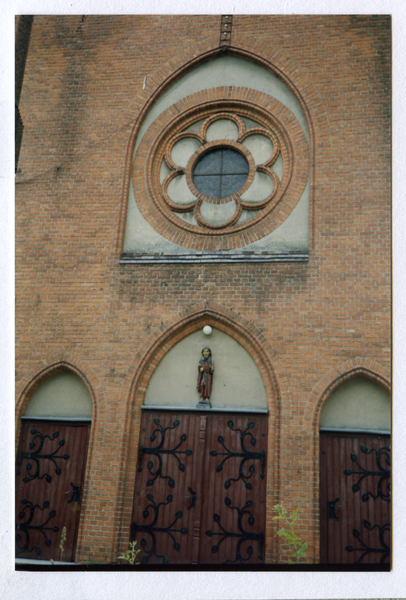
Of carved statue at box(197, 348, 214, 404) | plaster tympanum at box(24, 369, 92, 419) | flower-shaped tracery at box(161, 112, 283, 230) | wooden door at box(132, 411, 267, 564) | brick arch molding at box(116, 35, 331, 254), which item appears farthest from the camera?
flower-shaped tracery at box(161, 112, 283, 230)

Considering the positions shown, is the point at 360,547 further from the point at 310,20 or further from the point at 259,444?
the point at 310,20

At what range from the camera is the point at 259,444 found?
7234mm

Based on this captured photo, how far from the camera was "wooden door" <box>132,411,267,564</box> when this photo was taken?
6.95 metres

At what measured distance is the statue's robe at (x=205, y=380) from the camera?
24.5 feet

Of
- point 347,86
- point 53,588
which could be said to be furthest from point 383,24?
point 53,588

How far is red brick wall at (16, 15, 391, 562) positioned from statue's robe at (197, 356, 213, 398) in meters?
0.55

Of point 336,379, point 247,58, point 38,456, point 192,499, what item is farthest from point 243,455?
point 247,58

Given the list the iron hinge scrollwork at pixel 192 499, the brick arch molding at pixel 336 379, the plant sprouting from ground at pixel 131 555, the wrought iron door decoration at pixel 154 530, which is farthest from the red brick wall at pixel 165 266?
the iron hinge scrollwork at pixel 192 499

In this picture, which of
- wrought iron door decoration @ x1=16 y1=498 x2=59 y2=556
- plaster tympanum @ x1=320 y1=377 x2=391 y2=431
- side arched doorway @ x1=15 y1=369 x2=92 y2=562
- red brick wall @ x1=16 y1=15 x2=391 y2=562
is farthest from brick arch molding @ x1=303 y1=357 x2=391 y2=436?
wrought iron door decoration @ x1=16 y1=498 x2=59 y2=556

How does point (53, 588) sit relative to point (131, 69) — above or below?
below

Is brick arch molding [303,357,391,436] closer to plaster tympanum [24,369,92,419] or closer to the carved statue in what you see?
the carved statue

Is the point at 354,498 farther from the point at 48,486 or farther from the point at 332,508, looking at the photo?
the point at 48,486

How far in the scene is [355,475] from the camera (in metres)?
6.96
